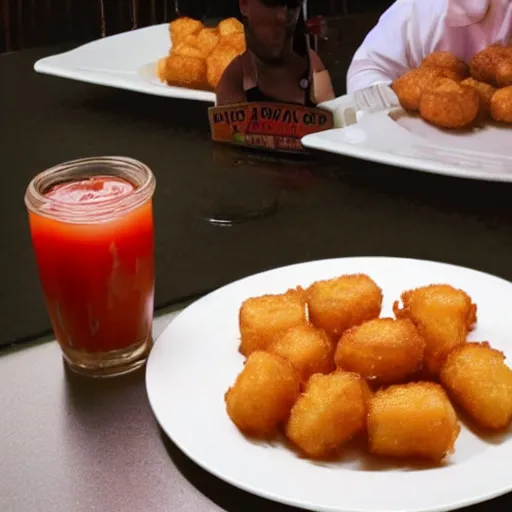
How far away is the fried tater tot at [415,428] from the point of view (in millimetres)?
682

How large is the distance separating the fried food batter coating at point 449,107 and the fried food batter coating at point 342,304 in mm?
718

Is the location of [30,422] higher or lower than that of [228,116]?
lower

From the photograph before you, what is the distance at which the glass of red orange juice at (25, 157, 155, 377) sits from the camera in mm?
810

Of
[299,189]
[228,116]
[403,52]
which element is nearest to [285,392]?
[299,189]

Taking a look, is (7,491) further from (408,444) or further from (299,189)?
(299,189)

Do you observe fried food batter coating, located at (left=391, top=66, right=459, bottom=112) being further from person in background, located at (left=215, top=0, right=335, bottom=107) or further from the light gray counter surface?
the light gray counter surface

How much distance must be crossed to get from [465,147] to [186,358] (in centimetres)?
80

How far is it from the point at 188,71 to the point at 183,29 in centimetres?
29

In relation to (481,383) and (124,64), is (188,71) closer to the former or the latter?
(124,64)

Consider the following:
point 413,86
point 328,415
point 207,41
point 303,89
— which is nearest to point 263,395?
point 328,415

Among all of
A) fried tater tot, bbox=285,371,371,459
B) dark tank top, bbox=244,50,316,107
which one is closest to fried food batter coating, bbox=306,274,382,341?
→ fried tater tot, bbox=285,371,371,459

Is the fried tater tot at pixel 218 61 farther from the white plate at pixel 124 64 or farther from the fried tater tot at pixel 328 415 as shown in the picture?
the fried tater tot at pixel 328 415

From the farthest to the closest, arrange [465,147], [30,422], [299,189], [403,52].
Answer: [403,52] < [465,147] < [299,189] < [30,422]

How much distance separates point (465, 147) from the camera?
1.44m
